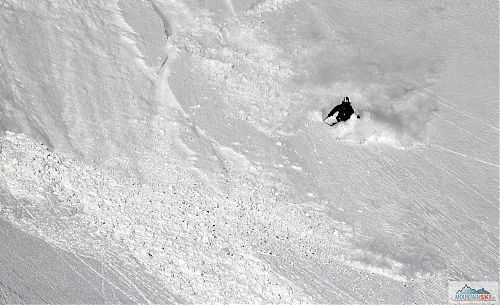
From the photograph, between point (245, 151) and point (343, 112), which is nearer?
point (245, 151)

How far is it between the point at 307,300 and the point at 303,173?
108 inches

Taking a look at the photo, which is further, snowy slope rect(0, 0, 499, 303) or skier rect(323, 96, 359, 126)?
skier rect(323, 96, 359, 126)

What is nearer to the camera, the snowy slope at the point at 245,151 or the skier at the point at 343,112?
the snowy slope at the point at 245,151

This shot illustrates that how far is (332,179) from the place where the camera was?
437 inches

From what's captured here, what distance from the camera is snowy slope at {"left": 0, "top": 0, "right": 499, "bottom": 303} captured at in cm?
923

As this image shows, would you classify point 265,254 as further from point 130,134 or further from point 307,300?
point 130,134

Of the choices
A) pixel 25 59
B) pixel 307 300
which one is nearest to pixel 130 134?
pixel 25 59

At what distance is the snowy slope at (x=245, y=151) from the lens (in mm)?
9234

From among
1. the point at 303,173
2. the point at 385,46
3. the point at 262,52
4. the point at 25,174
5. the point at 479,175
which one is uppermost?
the point at 385,46

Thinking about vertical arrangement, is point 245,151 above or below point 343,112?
below

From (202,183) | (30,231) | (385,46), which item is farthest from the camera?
(385,46)

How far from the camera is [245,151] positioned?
11.1 m

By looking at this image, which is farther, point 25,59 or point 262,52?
point 262,52

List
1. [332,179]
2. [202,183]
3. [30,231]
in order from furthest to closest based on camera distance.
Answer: [332,179]
[202,183]
[30,231]
